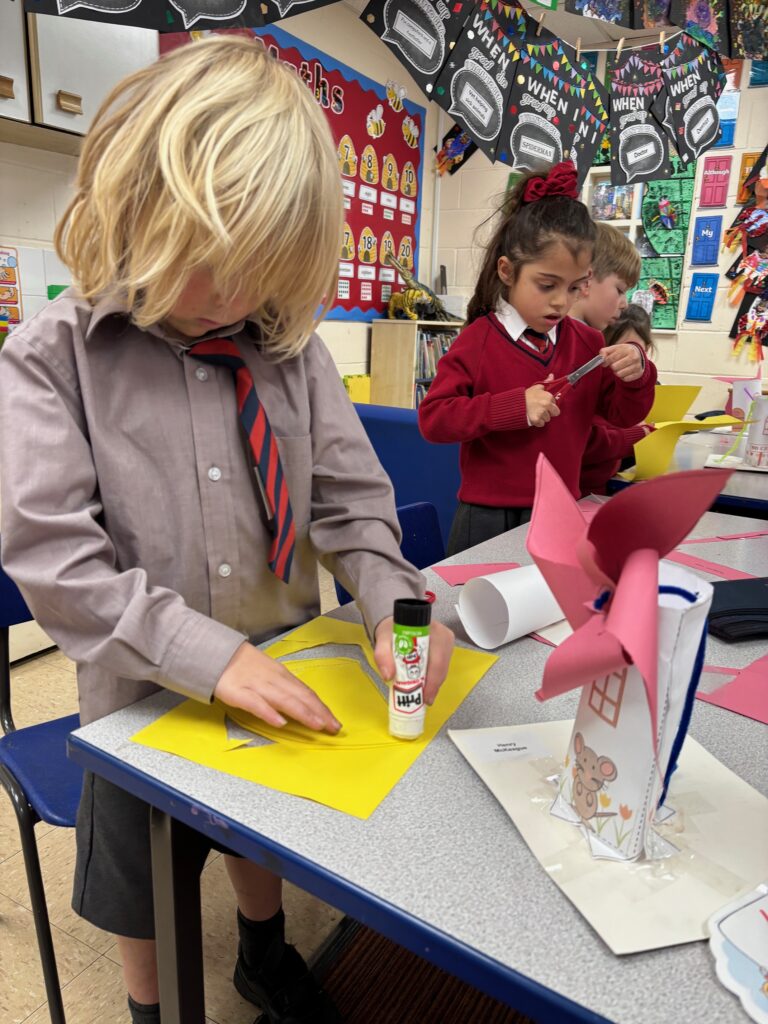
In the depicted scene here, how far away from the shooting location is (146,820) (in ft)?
2.86

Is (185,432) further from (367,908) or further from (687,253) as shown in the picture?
(687,253)

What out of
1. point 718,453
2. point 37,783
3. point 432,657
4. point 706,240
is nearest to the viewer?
Answer: point 432,657

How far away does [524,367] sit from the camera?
1.67 meters

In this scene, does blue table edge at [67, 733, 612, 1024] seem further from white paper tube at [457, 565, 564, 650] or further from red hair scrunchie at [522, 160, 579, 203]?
red hair scrunchie at [522, 160, 579, 203]

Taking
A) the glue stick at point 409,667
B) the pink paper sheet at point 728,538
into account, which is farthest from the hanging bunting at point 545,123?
the glue stick at point 409,667

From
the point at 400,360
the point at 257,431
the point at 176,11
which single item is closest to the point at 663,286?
the point at 400,360

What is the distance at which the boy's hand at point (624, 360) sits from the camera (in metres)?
1.55

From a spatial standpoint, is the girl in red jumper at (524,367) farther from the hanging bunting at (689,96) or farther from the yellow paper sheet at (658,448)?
the hanging bunting at (689,96)

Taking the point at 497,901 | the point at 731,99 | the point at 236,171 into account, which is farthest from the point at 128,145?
the point at 731,99

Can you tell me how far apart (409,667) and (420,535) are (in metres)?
0.79

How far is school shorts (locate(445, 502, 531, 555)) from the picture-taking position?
5.66 ft

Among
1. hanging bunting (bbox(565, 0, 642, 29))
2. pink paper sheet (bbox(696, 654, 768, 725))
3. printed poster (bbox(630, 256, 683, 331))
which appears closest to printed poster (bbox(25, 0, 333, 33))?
hanging bunting (bbox(565, 0, 642, 29))

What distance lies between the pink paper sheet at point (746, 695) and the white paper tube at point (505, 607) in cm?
21

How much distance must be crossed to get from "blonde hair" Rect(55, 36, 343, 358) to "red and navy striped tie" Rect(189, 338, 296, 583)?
0.11m
